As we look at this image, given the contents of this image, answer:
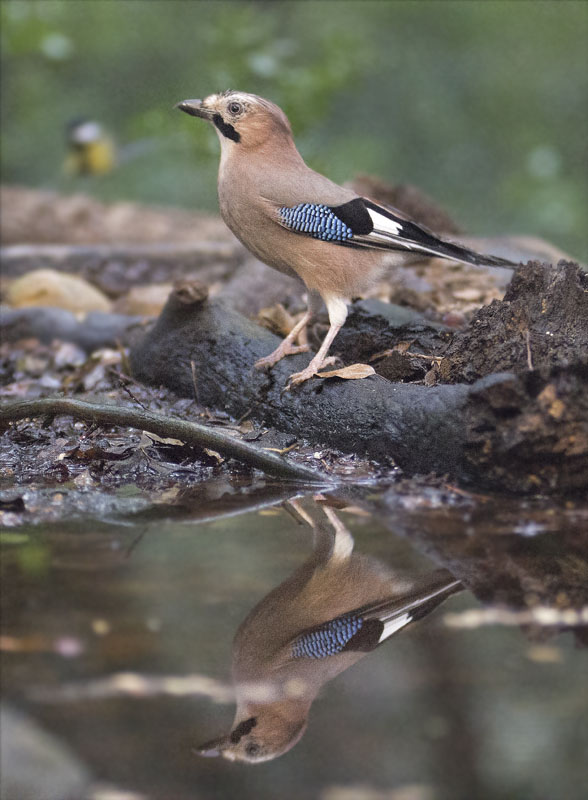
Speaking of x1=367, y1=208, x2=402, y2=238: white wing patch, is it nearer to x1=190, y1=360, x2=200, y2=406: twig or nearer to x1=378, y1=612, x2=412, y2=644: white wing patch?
x1=190, y1=360, x2=200, y2=406: twig

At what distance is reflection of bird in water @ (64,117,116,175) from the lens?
10.6 meters

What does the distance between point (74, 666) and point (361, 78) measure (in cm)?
1017

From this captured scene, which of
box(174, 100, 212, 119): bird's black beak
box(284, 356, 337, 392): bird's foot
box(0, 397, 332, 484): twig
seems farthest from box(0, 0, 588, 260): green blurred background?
box(0, 397, 332, 484): twig

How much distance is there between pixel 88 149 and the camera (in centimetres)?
1063

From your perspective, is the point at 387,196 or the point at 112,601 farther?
the point at 387,196

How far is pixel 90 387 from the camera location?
16.2ft

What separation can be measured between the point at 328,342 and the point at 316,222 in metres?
0.49

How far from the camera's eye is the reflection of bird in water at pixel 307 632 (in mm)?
1912

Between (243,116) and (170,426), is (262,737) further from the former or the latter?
(243,116)

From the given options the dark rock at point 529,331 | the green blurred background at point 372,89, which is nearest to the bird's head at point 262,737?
the dark rock at point 529,331

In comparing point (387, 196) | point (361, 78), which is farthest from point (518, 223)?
point (387, 196)

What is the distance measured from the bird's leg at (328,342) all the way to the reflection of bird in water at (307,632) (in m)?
1.21

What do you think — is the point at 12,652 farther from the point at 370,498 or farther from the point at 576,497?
the point at 576,497

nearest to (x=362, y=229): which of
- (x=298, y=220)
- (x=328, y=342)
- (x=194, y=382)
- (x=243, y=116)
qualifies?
(x=298, y=220)
